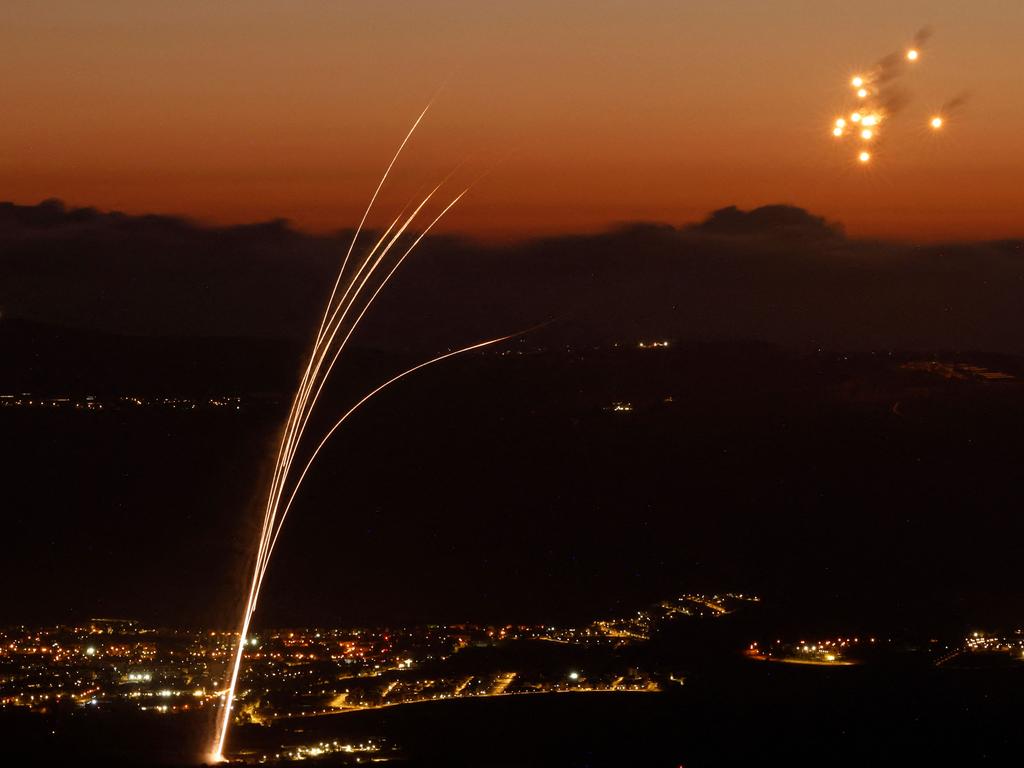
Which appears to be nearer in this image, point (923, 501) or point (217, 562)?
point (217, 562)

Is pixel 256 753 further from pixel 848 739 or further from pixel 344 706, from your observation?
pixel 848 739

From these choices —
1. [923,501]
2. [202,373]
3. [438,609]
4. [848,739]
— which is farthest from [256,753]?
[202,373]

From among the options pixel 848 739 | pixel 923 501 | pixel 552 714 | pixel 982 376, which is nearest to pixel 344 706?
pixel 552 714

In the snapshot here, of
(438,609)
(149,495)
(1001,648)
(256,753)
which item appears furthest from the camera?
(149,495)

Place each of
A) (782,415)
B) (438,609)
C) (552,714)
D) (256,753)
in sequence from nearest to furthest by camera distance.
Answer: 1. (256,753)
2. (552,714)
3. (438,609)
4. (782,415)

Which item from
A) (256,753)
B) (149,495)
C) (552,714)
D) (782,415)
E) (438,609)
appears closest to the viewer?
(256,753)

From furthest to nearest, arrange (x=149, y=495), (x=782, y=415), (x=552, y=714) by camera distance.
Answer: (x=782, y=415) → (x=149, y=495) → (x=552, y=714)

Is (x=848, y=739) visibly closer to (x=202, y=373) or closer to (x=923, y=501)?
(x=923, y=501)

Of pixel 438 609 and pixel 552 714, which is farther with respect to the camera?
pixel 438 609

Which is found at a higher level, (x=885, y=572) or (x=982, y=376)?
(x=982, y=376)
